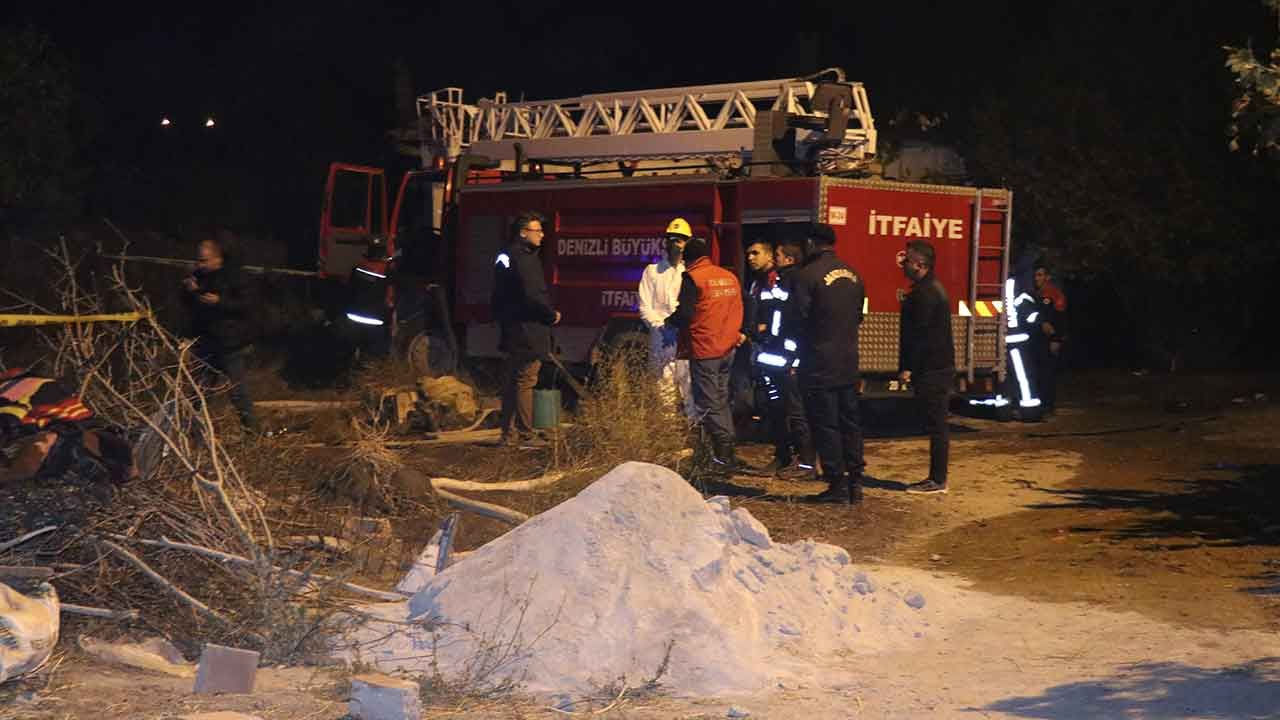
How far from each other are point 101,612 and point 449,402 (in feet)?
27.4

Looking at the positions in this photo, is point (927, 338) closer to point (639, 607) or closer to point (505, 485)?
point (505, 485)

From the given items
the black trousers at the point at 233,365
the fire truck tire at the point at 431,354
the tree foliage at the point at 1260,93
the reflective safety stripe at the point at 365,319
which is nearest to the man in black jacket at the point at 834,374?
the tree foliage at the point at 1260,93

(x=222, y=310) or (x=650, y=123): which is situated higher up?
(x=650, y=123)

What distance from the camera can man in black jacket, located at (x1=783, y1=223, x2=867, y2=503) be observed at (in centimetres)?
1102

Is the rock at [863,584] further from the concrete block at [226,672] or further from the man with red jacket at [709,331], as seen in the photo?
the man with red jacket at [709,331]

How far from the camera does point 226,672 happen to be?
20.2ft

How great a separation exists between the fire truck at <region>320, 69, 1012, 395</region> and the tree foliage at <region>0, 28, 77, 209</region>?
6464mm

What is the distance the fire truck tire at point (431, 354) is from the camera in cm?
1744

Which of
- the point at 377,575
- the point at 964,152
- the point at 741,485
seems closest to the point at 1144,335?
the point at 964,152

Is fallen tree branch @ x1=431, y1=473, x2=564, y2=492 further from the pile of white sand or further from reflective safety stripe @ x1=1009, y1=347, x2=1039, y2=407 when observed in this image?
reflective safety stripe @ x1=1009, y1=347, x2=1039, y2=407

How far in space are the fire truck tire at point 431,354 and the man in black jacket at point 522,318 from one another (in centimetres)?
442

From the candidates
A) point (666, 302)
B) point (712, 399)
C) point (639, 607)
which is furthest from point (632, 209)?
point (639, 607)

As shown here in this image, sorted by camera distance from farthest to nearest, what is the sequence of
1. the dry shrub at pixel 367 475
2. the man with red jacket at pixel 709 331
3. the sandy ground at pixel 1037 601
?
the man with red jacket at pixel 709 331 < the dry shrub at pixel 367 475 < the sandy ground at pixel 1037 601

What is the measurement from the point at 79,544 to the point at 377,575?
1.70 metres
